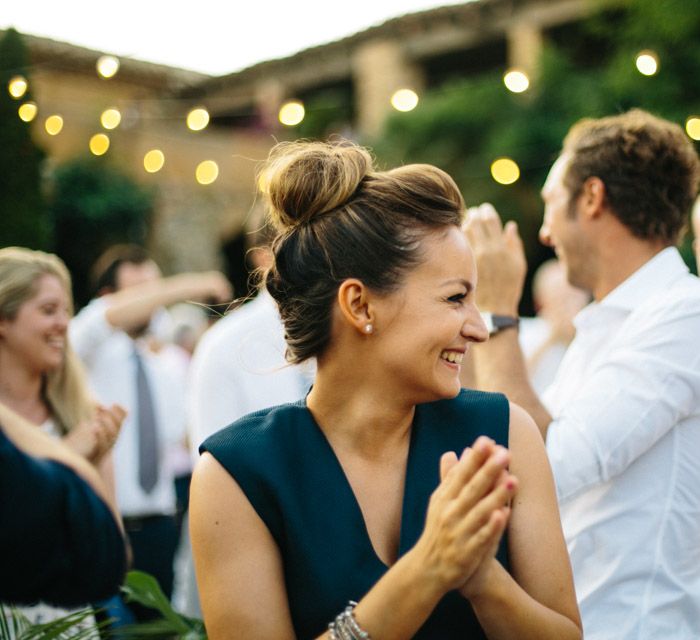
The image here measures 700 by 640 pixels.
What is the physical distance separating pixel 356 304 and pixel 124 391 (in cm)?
386

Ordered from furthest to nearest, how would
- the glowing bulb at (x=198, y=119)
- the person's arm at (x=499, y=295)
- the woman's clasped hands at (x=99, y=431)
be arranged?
the glowing bulb at (x=198, y=119), the woman's clasped hands at (x=99, y=431), the person's arm at (x=499, y=295)

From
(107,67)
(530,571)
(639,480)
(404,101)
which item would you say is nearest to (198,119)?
(107,67)

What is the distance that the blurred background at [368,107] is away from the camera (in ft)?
42.6

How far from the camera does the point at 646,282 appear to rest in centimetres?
269

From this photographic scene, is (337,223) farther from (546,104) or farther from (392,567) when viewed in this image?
(546,104)

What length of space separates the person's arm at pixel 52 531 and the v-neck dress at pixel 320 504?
489 mm

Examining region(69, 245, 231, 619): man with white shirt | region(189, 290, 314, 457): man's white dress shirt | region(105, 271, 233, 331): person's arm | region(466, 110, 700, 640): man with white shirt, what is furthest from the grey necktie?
region(466, 110, 700, 640): man with white shirt

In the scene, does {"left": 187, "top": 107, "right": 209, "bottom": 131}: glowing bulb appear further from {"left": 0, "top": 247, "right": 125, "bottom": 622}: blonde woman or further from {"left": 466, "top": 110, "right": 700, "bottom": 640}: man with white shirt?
{"left": 466, "top": 110, "right": 700, "bottom": 640}: man with white shirt

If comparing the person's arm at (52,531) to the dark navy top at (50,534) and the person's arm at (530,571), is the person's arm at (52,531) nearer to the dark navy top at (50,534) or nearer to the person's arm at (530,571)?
the dark navy top at (50,534)

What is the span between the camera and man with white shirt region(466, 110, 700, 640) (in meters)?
2.36

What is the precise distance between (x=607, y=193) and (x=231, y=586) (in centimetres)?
166

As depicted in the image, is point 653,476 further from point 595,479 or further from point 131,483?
point 131,483

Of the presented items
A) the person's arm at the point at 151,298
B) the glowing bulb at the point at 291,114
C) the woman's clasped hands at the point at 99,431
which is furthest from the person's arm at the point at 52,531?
the glowing bulb at the point at 291,114

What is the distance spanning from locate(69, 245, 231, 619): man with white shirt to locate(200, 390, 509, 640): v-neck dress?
3.24 m
